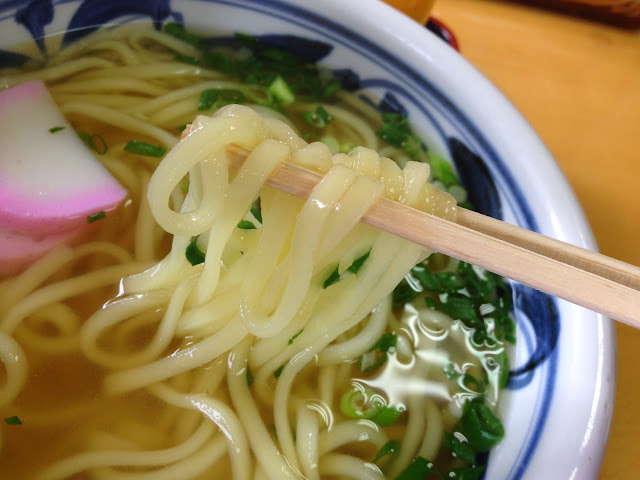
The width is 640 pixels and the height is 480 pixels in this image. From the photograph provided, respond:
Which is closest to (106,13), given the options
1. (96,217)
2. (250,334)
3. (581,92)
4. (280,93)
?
(280,93)

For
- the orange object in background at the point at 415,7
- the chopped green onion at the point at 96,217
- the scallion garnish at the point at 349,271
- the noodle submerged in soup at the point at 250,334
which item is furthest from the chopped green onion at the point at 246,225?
the orange object in background at the point at 415,7

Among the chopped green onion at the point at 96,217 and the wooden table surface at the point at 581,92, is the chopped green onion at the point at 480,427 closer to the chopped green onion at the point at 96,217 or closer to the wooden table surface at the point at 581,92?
the wooden table surface at the point at 581,92

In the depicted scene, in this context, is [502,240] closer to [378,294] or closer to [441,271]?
[378,294]

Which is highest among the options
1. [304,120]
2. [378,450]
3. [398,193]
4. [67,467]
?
[398,193]

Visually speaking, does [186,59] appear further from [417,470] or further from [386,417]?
[417,470]

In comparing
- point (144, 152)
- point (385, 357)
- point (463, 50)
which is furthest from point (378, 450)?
point (463, 50)

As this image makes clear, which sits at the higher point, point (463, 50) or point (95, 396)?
point (463, 50)
